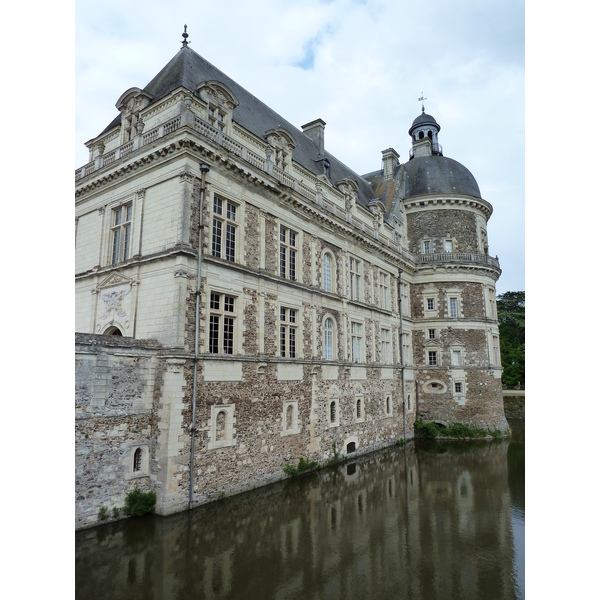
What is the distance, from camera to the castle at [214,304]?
40.2 feet

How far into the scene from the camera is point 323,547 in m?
10.3

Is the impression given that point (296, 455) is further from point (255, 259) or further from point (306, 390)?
point (255, 259)

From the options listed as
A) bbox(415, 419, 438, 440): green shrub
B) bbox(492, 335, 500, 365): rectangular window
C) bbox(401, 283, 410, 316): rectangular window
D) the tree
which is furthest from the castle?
the tree

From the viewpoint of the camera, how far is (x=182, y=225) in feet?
44.2

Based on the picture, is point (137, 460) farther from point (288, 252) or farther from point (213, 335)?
point (288, 252)

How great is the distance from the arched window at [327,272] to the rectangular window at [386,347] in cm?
602

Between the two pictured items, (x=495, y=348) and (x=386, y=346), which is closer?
(x=386, y=346)

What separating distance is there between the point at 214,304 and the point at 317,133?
1626 centimetres

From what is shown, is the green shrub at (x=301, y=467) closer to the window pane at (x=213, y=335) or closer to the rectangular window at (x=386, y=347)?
the window pane at (x=213, y=335)

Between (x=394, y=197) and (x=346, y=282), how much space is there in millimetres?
10642

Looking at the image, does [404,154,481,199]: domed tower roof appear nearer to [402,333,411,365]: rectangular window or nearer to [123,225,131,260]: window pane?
[402,333,411,365]: rectangular window

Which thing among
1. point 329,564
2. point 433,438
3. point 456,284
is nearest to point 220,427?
point 329,564

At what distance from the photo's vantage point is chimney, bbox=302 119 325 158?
87.0ft

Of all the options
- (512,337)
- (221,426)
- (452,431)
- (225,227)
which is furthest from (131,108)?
(512,337)
